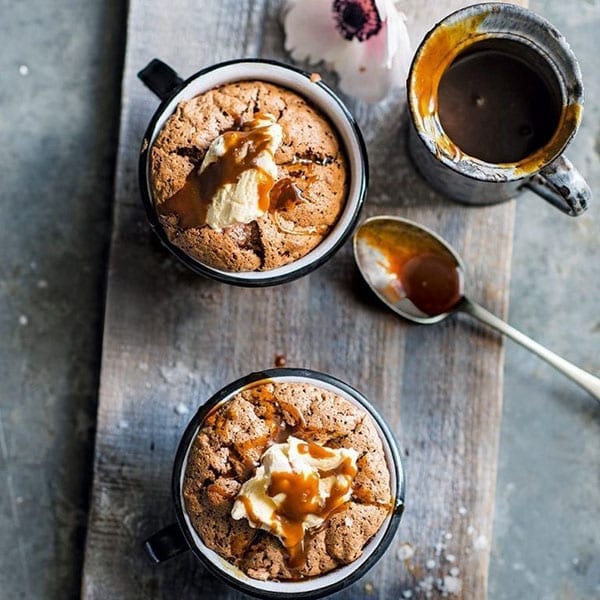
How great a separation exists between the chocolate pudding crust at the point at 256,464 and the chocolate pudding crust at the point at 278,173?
23 cm

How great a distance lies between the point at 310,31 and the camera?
1.66 meters

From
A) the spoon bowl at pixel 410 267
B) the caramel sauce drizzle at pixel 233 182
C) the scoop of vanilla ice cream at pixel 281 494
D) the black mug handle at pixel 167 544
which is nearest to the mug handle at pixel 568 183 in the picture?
the spoon bowl at pixel 410 267

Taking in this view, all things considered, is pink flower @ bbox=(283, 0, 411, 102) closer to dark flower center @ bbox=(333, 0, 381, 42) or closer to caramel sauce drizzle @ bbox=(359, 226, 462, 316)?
dark flower center @ bbox=(333, 0, 381, 42)

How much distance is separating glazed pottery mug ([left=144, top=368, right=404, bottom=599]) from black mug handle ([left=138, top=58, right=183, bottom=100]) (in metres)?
0.50

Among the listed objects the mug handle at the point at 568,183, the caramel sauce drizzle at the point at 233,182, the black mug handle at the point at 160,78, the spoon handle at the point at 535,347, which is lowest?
the spoon handle at the point at 535,347

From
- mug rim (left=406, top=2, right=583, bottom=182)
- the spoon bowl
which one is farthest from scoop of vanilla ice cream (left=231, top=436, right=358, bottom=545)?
mug rim (left=406, top=2, right=583, bottom=182)

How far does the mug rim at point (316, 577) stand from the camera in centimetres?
146

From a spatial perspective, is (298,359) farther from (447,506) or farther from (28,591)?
(28,591)

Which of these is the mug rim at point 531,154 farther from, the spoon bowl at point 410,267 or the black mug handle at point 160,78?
the black mug handle at point 160,78

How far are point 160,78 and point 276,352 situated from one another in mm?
527

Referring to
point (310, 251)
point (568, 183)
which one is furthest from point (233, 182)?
point (568, 183)

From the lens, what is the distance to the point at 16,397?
1.81m

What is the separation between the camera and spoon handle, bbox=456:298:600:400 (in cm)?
168

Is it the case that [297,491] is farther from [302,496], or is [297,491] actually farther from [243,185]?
[243,185]
